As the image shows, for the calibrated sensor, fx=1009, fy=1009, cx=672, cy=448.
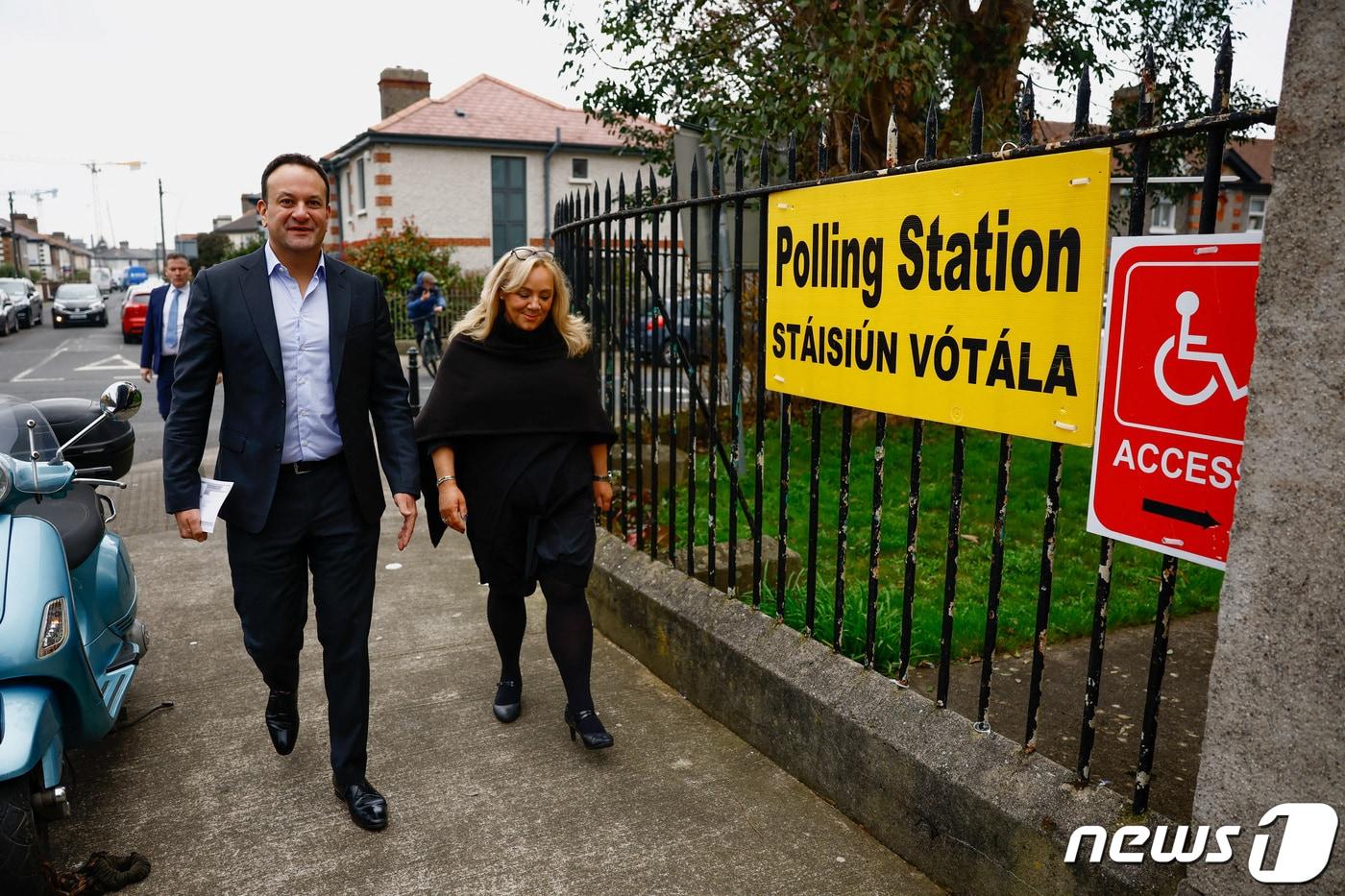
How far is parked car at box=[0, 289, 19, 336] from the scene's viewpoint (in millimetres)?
29984

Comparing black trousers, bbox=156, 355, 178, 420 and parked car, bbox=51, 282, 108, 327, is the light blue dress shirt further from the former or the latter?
parked car, bbox=51, 282, 108, 327

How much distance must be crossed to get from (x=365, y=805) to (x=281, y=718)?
634 mm

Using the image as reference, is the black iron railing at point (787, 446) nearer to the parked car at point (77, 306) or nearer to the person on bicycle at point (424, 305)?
the person on bicycle at point (424, 305)

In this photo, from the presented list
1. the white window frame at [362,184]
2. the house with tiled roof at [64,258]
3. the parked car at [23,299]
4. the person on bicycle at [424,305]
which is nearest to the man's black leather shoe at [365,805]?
the person on bicycle at [424,305]

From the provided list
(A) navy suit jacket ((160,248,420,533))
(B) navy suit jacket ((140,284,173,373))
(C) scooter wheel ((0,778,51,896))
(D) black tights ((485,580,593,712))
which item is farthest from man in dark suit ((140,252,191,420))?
(C) scooter wheel ((0,778,51,896))

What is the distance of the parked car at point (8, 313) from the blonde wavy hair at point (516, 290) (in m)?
32.3

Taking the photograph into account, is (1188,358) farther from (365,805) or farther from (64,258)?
(64,258)

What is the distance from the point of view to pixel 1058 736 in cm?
348

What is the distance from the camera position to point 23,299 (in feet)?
109

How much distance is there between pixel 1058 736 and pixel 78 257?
15920cm

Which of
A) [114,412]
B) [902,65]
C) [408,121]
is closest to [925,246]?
[114,412]

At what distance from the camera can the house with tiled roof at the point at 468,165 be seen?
28.4 meters

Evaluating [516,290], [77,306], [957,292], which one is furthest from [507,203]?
[957,292]

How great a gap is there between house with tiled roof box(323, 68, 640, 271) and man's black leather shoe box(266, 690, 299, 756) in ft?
81.1
